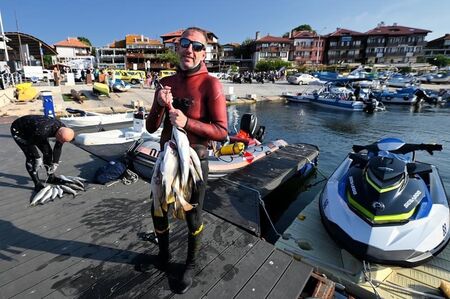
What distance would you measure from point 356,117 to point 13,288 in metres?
20.1

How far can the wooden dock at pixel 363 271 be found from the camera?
3.18m

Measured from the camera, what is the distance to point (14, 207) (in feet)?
11.7

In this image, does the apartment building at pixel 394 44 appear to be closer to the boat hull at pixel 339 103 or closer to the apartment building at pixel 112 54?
the boat hull at pixel 339 103

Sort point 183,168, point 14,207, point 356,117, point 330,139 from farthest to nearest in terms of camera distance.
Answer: point 356,117 < point 330,139 < point 14,207 < point 183,168

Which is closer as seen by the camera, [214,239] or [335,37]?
[214,239]

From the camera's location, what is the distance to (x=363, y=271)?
337 cm

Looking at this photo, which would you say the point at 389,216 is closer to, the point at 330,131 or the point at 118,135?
the point at 118,135

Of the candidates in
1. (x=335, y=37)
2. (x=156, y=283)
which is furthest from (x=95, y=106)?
(x=335, y=37)

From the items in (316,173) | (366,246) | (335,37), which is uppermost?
(335,37)

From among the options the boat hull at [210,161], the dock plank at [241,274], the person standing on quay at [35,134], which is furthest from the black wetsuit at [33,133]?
the dock plank at [241,274]

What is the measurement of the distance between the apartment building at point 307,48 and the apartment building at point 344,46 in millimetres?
2045

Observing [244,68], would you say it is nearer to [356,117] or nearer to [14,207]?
[356,117]

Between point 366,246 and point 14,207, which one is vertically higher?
point 14,207

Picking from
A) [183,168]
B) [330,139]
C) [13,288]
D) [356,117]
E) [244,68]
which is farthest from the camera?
[244,68]
